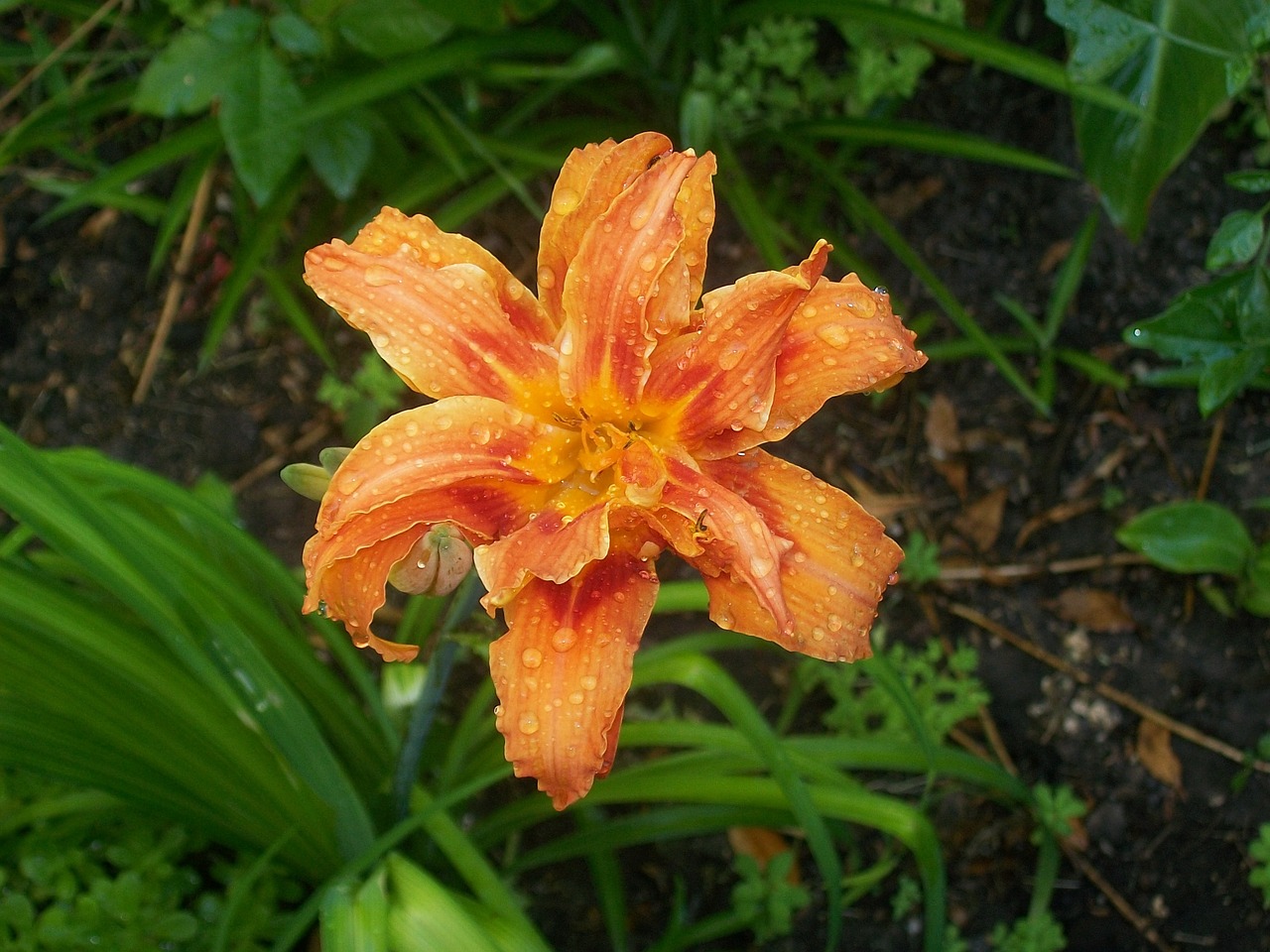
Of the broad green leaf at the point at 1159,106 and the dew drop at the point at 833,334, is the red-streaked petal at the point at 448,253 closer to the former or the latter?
the dew drop at the point at 833,334

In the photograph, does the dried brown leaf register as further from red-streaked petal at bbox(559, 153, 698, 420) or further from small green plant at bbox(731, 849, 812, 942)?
red-streaked petal at bbox(559, 153, 698, 420)

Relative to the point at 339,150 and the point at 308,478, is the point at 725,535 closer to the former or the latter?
the point at 308,478

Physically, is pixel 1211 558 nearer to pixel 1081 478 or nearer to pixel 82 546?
pixel 1081 478

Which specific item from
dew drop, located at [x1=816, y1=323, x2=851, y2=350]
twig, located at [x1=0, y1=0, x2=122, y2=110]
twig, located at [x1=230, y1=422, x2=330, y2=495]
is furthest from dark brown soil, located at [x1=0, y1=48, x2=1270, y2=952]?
dew drop, located at [x1=816, y1=323, x2=851, y2=350]

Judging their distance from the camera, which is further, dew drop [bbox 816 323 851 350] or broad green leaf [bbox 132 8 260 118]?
broad green leaf [bbox 132 8 260 118]

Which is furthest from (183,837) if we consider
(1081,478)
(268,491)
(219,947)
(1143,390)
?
(1143,390)

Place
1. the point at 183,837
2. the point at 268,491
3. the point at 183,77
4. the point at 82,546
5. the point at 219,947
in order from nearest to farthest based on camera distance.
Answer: the point at 82,546
the point at 219,947
the point at 183,837
the point at 183,77
the point at 268,491

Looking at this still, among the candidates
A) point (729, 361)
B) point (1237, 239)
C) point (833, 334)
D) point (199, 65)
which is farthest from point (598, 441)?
point (199, 65)
